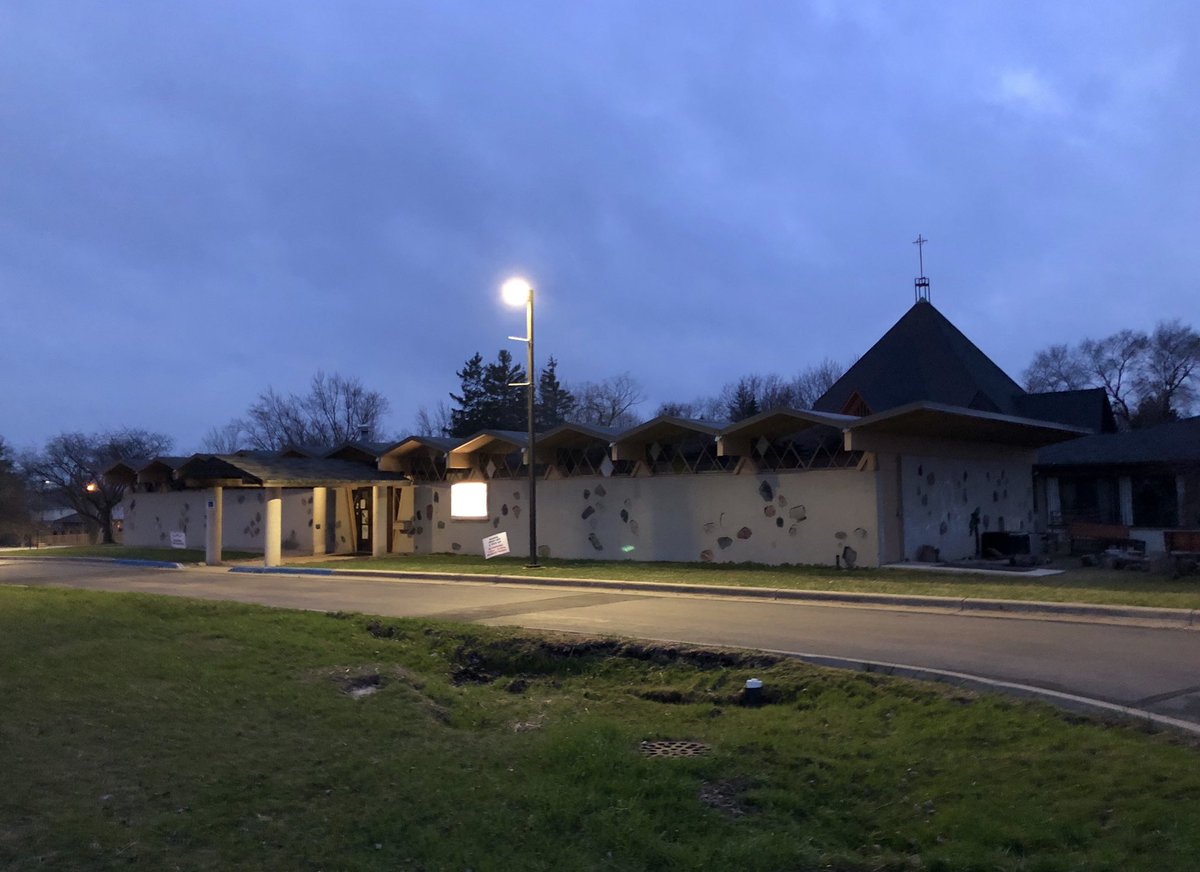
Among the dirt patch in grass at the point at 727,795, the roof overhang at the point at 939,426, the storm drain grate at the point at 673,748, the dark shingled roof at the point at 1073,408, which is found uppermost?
the dark shingled roof at the point at 1073,408

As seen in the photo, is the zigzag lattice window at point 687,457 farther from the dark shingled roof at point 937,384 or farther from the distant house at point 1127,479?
the dark shingled roof at point 937,384

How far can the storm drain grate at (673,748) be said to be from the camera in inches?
295

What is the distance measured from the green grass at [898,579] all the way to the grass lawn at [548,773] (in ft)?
24.3

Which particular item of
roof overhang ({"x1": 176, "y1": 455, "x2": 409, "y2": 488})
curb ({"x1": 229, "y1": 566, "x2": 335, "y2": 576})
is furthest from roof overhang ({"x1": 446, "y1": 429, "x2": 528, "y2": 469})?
curb ({"x1": 229, "y1": 566, "x2": 335, "y2": 576})

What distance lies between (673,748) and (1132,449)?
30700 millimetres

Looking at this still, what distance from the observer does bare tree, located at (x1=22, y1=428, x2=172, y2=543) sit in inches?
2074

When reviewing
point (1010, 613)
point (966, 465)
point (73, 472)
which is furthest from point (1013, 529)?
point (73, 472)

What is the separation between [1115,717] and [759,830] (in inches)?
133

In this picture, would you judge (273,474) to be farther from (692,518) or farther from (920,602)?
(920,602)

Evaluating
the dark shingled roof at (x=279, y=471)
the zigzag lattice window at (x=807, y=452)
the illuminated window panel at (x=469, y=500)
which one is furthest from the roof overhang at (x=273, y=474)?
the zigzag lattice window at (x=807, y=452)

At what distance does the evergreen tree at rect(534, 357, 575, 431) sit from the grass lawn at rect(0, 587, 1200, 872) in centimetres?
5619

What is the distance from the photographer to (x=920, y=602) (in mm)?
15680

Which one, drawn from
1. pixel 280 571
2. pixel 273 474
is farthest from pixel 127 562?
pixel 280 571

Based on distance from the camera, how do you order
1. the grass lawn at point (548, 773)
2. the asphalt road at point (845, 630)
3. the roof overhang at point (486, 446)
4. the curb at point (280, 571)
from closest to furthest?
the grass lawn at point (548, 773) → the asphalt road at point (845, 630) → the curb at point (280, 571) → the roof overhang at point (486, 446)
